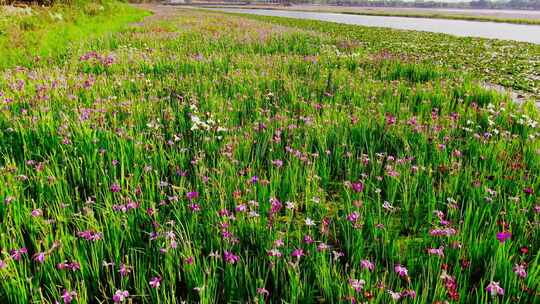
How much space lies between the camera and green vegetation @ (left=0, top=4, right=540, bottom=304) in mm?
2125

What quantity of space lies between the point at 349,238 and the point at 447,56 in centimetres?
1384

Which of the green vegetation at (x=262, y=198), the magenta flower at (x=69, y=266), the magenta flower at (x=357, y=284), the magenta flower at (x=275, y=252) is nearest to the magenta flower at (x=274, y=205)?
the green vegetation at (x=262, y=198)

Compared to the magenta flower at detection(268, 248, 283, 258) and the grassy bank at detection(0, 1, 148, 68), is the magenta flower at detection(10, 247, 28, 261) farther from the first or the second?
the grassy bank at detection(0, 1, 148, 68)

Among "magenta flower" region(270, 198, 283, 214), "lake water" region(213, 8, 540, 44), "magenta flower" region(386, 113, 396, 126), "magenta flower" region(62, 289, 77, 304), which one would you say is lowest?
"magenta flower" region(62, 289, 77, 304)

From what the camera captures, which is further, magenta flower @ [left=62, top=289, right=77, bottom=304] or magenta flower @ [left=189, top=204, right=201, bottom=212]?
magenta flower @ [left=189, top=204, right=201, bottom=212]

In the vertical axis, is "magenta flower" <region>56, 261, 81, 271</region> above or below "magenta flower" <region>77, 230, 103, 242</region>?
below

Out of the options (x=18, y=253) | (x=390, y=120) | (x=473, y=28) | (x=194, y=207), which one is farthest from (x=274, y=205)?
(x=473, y=28)

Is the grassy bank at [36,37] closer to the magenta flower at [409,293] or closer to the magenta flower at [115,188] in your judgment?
the magenta flower at [115,188]

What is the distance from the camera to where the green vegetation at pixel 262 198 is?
212 centimetres

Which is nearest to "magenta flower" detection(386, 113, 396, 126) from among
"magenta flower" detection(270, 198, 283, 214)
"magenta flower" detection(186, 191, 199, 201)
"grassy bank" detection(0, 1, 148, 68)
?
"magenta flower" detection(270, 198, 283, 214)

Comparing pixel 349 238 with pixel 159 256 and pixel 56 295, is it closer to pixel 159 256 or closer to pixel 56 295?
pixel 159 256

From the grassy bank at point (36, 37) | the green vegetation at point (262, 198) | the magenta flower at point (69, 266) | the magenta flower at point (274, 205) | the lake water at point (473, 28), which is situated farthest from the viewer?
the lake water at point (473, 28)

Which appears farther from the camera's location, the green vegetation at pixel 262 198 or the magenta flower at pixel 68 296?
the green vegetation at pixel 262 198

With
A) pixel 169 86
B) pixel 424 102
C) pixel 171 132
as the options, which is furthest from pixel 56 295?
pixel 424 102
